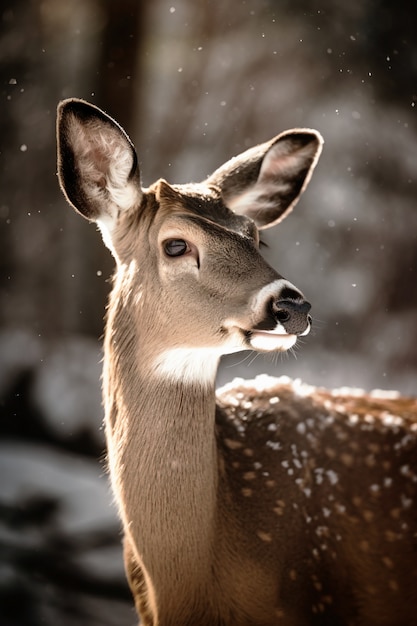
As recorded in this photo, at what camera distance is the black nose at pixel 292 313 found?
1152 mm

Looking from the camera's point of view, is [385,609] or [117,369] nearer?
[117,369]

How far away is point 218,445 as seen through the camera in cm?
149

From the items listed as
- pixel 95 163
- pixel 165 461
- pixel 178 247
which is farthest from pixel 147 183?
pixel 165 461

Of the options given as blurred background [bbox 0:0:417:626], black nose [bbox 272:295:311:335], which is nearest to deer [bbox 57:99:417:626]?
black nose [bbox 272:295:311:335]

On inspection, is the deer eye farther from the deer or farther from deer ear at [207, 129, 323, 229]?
deer ear at [207, 129, 323, 229]

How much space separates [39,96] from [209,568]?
5.01 ft

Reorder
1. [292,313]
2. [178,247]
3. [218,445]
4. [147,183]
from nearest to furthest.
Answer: [292,313] < [178,247] < [218,445] < [147,183]

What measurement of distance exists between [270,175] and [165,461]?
675mm

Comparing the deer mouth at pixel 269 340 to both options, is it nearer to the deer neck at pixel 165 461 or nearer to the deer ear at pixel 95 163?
the deer neck at pixel 165 461

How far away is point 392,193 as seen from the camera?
234cm

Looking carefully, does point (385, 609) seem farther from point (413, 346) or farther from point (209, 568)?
point (413, 346)

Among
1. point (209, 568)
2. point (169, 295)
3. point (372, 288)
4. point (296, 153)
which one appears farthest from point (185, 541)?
point (372, 288)

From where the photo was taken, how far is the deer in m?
1.27

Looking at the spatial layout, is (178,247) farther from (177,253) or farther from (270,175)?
(270,175)
